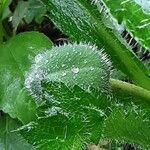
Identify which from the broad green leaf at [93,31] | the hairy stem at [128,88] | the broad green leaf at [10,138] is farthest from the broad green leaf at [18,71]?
the hairy stem at [128,88]

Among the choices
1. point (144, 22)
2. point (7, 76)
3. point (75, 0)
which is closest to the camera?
point (144, 22)

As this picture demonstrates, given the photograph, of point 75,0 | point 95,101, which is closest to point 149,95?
point 95,101

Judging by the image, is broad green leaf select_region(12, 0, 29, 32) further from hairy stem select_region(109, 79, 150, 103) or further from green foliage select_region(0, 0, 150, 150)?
hairy stem select_region(109, 79, 150, 103)

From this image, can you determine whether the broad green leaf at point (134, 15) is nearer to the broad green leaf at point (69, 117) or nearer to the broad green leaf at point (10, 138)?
the broad green leaf at point (69, 117)

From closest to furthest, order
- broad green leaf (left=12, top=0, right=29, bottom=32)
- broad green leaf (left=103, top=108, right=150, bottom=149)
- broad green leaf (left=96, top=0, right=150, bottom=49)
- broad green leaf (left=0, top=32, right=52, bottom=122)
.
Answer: broad green leaf (left=96, top=0, right=150, bottom=49) → broad green leaf (left=103, top=108, right=150, bottom=149) → broad green leaf (left=0, top=32, right=52, bottom=122) → broad green leaf (left=12, top=0, right=29, bottom=32)

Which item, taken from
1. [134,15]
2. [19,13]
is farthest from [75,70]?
[19,13]

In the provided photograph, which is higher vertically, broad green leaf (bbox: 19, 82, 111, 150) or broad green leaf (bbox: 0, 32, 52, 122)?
broad green leaf (bbox: 19, 82, 111, 150)

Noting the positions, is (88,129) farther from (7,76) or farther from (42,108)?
(7,76)

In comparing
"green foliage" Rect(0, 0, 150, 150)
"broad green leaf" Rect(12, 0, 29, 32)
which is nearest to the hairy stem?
"green foliage" Rect(0, 0, 150, 150)
